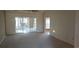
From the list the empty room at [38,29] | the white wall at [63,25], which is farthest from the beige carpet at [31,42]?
the white wall at [63,25]

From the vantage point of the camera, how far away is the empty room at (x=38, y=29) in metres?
1.63

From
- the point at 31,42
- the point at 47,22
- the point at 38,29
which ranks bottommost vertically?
the point at 31,42

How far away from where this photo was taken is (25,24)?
5.49 feet

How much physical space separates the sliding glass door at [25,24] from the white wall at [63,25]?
267mm

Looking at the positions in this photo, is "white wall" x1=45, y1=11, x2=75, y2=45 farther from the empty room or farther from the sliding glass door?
the sliding glass door

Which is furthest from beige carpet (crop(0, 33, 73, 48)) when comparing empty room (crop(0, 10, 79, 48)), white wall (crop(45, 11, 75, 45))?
white wall (crop(45, 11, 75, 45))

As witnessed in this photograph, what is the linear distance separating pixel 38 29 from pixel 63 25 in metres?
0.41

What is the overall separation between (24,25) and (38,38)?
31 centimetres

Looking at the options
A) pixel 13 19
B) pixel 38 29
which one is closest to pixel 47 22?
pixel 38 29

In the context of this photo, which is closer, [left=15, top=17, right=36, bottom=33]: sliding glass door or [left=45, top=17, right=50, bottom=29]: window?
[left=15, top=17, right=36, bottom=33]: sliding glass door

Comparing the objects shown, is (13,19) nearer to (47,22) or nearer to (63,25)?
(47,22)

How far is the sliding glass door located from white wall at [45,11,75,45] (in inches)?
10.5

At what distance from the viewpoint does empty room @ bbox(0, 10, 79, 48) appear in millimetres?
1634
